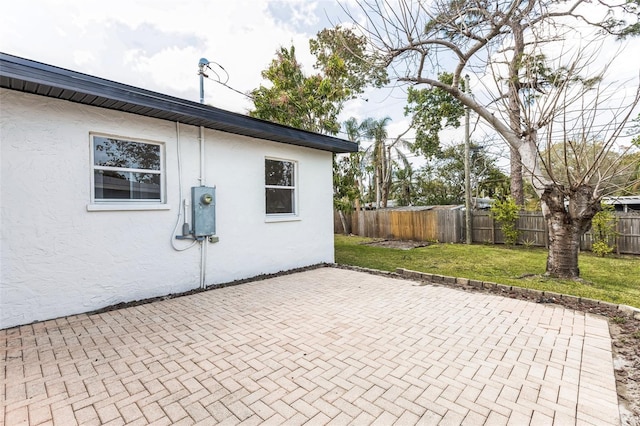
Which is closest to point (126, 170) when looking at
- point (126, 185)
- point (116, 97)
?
point (126, 185)

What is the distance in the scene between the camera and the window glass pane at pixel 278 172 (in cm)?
652

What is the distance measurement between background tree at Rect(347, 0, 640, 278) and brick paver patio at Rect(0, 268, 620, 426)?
2599mm

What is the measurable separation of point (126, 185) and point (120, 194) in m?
0.17

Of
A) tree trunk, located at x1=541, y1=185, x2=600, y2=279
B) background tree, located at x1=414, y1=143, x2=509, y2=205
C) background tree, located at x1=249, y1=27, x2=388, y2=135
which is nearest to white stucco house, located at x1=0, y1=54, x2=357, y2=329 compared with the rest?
background tree, located at x1=249, y1=27, x2=388, y2=135

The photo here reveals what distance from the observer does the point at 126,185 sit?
15.0 ft

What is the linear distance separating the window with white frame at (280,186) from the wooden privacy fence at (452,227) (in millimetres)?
8366

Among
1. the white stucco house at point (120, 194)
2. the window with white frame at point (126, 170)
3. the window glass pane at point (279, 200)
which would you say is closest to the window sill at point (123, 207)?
the white stucco house at point (120, 194)

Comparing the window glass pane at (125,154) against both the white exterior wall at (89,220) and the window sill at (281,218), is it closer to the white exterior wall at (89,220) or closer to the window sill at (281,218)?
the white exterior wall at (89,220)

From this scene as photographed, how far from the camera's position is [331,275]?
633cm

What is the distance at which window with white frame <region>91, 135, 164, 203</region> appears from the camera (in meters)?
4.30

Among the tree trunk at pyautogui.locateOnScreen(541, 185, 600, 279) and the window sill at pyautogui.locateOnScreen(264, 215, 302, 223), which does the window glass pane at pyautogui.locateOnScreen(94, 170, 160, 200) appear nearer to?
the window sill at pyautogui.locateOnScreen(264, 215, 302, 223)

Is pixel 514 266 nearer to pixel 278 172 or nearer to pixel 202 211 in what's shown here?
pixel 278 172

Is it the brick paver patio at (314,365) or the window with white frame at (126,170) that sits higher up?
the window with white frame at (126,170)

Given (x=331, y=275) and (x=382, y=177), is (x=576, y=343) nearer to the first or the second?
(x=331, y=275)
